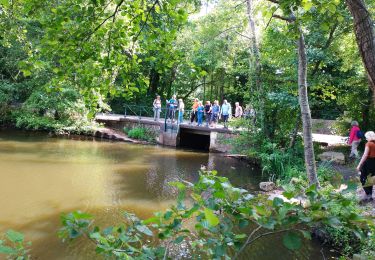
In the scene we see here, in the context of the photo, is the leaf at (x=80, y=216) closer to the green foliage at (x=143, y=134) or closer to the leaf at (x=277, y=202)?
the leaf at (x=277, y=202)

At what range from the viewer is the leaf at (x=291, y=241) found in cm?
139

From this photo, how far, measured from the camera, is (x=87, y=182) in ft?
32.7

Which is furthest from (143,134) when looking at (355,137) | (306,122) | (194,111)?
(306,122)

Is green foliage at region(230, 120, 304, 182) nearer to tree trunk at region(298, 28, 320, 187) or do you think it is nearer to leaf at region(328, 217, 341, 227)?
tree trunk at region(298, 28, 320, 187)

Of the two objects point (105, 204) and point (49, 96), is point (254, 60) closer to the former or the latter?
point (105, 204)

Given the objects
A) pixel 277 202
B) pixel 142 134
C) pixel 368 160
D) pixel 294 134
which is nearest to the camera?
pixel 277 202

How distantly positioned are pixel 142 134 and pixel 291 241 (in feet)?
59.4

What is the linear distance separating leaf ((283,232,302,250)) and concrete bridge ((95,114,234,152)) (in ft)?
47.7

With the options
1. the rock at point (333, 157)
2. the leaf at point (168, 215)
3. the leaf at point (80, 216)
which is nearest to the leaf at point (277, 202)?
the leaf at point (168, 215)

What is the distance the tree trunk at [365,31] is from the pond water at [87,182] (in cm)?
426

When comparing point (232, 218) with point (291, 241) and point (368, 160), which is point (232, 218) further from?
point (368, 160)

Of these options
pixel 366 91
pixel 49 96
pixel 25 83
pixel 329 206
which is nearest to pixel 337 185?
pixel 329 206

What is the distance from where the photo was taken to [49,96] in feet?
64.8

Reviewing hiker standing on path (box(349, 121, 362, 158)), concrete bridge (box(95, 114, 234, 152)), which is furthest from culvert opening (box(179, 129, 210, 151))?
hiker standing on path (box(349, 121, 362, 158))
